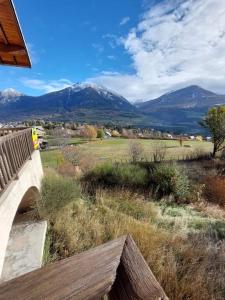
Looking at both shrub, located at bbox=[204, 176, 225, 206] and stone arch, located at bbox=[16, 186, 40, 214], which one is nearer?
stone arch, located at bbox=[16, 186, 40, 214]

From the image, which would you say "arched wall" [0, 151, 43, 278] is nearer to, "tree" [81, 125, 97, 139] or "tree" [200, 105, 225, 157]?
"tree" [200, 105, 225, 157]

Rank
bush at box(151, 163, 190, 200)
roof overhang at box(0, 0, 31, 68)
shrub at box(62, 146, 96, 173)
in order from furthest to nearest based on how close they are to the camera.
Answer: shrub at box(62, 146, 96, 173)
bush at box(151, 163, 190, 200)
roof overhang at box(0, 0, 31, 68)

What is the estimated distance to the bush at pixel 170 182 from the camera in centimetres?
1541

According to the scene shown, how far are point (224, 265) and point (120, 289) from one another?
626cm

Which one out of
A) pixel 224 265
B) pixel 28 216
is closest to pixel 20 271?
pixel 28 216

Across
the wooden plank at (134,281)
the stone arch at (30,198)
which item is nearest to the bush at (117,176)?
the stone arch at (30,198)

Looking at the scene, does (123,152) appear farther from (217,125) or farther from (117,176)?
(117,176)

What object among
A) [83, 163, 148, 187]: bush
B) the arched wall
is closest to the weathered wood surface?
the arched wall

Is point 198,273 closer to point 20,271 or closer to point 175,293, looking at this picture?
point 175,293

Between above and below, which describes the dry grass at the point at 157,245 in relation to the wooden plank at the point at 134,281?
below

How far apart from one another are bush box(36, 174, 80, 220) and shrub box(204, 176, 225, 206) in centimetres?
914

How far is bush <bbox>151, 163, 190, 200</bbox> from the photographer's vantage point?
15406 millimetres

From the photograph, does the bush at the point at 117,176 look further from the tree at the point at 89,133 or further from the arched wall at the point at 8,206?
the tree at the point at 89,133

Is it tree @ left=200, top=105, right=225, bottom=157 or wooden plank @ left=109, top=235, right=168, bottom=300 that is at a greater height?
wooden plank @ left=109, top=235, right=168, bottom=300
